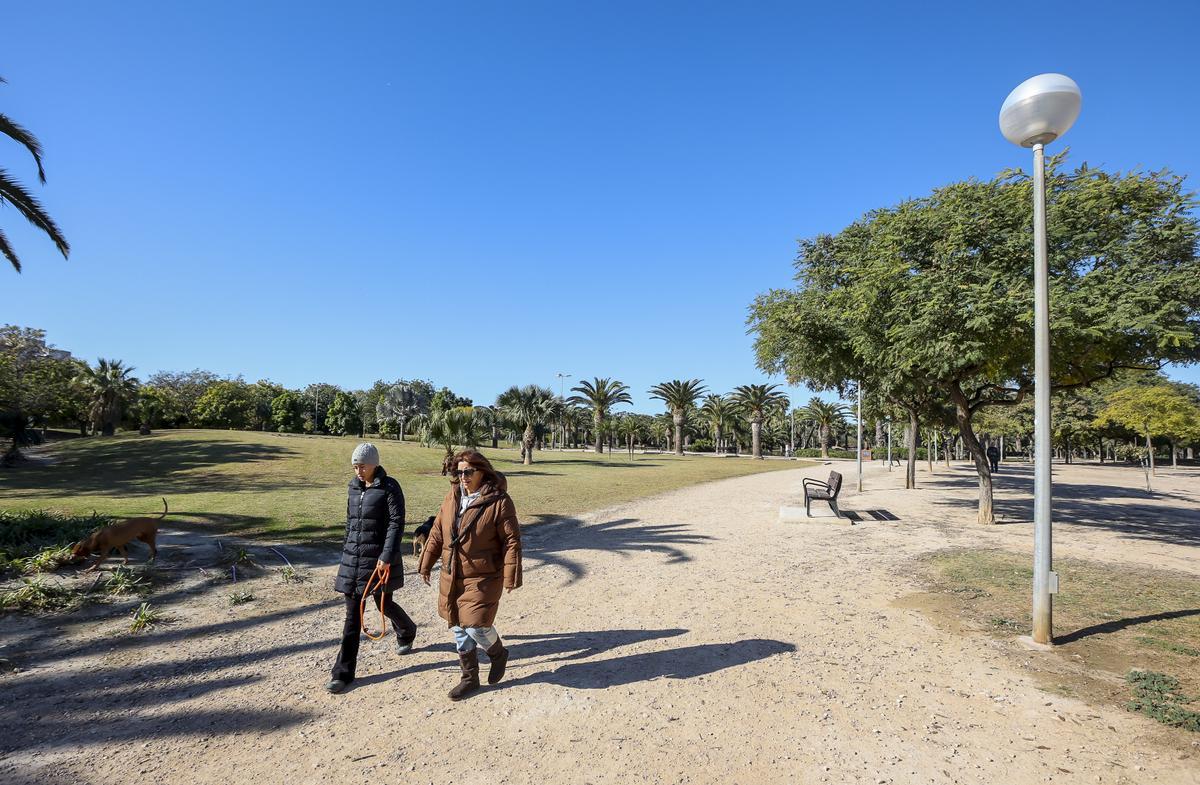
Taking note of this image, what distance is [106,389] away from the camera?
4366 cm

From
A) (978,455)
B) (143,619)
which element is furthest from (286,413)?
(978,455)

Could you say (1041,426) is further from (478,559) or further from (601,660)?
(478,559)

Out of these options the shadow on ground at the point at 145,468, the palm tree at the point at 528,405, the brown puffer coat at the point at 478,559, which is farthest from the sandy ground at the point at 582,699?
the palm tree at the point at 528,405

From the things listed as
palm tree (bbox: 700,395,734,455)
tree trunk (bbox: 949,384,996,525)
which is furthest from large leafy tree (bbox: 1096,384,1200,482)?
palm tree (bbox: 700,395,734,455)

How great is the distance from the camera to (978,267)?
8.55m

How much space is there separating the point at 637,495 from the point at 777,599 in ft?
38.7

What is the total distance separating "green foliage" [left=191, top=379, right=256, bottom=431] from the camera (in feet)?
222

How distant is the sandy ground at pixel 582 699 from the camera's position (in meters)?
3.11

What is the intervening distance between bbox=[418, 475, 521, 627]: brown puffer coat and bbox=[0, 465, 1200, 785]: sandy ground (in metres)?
0.65

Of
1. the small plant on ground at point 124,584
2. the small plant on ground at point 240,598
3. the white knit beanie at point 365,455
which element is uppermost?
the white knit beanie at point 365,455

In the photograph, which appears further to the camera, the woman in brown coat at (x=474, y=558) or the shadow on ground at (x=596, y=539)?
the shadow on ground at (x=596, y=539)

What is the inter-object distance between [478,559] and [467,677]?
880mm

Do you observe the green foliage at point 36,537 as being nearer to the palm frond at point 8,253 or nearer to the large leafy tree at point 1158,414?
the palm frond at point 8,253

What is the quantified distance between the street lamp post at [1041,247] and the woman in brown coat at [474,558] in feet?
14.6
